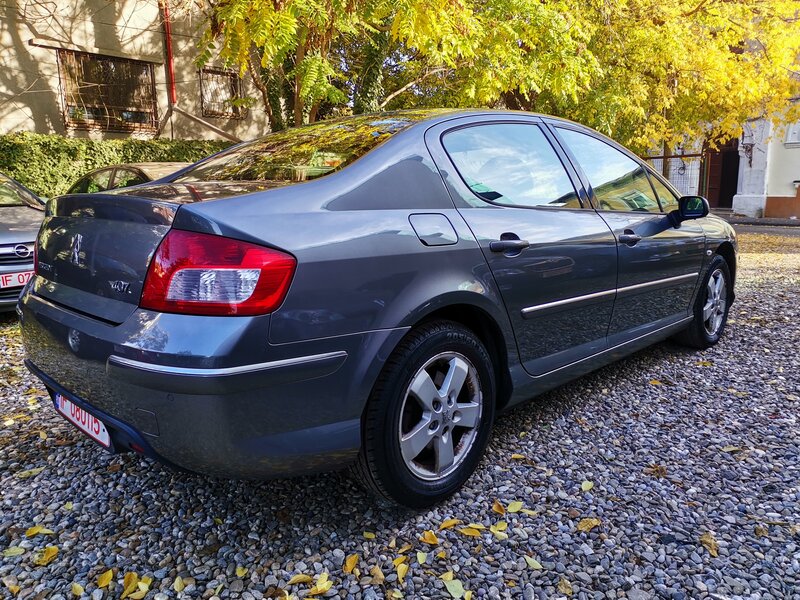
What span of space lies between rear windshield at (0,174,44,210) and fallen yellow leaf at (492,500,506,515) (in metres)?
5.71

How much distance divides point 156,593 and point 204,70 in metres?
12.9

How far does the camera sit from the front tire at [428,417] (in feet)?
7.02

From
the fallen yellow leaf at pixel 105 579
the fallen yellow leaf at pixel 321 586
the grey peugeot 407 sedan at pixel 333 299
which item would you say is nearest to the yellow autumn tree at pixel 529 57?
the grey peugeot 407 sedan at pixel 333 299

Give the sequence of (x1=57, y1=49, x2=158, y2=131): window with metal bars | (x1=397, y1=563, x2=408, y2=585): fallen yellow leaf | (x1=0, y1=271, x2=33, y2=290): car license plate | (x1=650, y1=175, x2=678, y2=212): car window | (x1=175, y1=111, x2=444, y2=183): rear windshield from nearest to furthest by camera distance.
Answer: (x1=397, y1=563, x2=408, y2=585): fallen yellow leaf
(x1=175, y1=111, x2=444, y2=183): rear windshield
(x1=650, y1=175, x2=678, y2=212): car window
(x1=0, y1=271, x2=33, y2=290): car license plate
(x1=57, y1=49, x2=158, y2=131): window with metal bars

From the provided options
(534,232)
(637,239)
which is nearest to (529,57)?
(637,239)

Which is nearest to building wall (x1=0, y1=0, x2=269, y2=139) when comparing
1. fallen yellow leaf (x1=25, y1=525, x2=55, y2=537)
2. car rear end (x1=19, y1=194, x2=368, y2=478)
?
car rear end (x1=19, y1=194, x2=368, y2=478)

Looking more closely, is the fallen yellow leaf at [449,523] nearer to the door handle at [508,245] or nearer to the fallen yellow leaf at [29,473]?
the door handle at [508,245]

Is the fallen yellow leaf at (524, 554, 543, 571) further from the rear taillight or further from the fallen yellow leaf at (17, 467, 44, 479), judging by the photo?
the fallen yellow leaf at (17, 467, 44, 479)

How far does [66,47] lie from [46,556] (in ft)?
38.0

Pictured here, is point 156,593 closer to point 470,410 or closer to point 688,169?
point 470,410

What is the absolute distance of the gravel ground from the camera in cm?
201

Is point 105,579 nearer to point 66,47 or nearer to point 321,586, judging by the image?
point 321,586

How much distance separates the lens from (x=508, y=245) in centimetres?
253

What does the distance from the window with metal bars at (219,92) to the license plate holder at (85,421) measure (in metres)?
11.8
